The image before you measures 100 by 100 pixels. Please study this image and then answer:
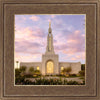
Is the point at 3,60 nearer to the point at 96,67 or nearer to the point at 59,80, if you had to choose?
the point at 59,80

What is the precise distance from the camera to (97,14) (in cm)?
225

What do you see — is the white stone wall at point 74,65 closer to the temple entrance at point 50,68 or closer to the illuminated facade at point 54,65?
the illuminated facade at point 54,65

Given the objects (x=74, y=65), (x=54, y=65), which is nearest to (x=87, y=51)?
(x=74, y=65)

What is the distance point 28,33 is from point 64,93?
1.30 meters

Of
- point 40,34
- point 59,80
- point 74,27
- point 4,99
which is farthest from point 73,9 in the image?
point 4,99

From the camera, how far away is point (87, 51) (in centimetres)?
227

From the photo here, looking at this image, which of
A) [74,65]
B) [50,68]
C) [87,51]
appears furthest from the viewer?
[50,68]

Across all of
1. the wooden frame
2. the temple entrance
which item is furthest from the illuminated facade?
the wooden frame

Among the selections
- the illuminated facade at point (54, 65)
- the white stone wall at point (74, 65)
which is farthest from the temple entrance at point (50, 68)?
the white stone wall at point (74, 65)

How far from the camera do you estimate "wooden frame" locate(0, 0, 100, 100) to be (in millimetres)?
2234

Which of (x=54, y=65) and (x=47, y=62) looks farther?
(x=54, y=65)

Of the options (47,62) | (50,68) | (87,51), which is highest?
(87,51)

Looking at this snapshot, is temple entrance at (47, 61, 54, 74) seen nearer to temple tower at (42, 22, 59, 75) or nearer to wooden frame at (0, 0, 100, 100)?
temple tower at (42, 22, 59, 75)

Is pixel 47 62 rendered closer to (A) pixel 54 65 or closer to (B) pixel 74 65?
(A) pixel 54 65
